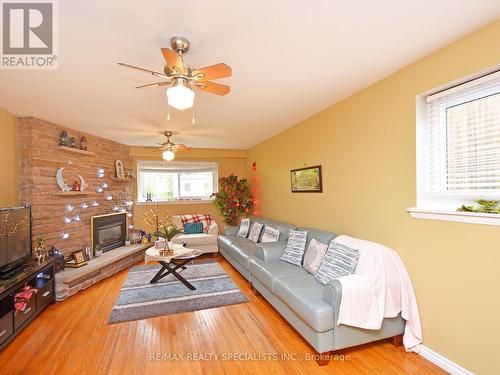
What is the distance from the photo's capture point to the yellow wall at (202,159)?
5855 millimetres

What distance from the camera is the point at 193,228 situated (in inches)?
220

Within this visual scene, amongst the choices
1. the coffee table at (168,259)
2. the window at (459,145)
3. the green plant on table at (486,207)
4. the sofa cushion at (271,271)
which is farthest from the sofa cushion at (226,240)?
the green plant on table at (486,207)

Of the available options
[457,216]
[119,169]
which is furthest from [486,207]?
[119,169]

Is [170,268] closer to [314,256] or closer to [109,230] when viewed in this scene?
[109,230]

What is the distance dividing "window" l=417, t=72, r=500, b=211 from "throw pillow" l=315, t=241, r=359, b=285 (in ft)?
2.52

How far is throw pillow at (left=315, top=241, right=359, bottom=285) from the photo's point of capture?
242 centimetres

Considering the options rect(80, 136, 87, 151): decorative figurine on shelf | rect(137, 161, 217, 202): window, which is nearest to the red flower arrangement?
rect(80, 136, 87, 151): decorative figurine on shelf

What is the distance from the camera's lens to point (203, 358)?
216 centimetres

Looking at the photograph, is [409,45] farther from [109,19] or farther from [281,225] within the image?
[281,225]

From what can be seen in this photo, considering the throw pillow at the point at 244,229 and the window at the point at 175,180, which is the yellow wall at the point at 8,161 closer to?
the window at the point at 175,180

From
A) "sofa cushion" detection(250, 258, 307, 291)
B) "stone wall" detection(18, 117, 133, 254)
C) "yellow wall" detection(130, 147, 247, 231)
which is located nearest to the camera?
"sofa cushion" detection(250, 258, 307, 291)

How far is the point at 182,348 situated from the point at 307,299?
1.24 m

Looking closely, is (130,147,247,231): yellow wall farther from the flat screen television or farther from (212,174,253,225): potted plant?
the flat screen television

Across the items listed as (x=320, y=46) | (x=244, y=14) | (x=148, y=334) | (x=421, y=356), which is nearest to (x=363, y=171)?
(x=320, y=46)
